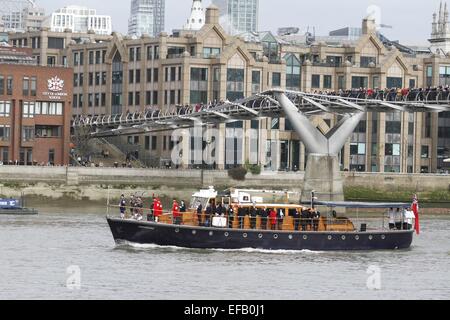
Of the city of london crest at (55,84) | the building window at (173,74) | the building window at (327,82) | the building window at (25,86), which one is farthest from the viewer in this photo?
the building window at (327,82)

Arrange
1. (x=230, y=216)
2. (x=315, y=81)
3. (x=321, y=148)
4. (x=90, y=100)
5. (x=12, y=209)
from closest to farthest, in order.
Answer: (x=230, y=216) → (x=12, y=209) → (x=321, y=148) → (x=315, y=81) → (x=90, y=100)

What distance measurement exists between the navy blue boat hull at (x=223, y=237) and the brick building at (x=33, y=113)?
187ft

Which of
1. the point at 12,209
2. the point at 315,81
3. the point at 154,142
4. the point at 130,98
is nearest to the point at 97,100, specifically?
the point at 130,98

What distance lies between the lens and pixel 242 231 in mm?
72938

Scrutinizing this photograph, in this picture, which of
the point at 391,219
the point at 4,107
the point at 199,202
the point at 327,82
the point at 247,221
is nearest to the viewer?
the point at 247,221

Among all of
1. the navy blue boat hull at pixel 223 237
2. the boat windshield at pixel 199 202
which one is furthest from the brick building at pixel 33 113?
the navy blue boat hull at pixel 223 237

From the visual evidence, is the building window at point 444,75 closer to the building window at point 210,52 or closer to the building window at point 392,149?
the building window at point 392,149

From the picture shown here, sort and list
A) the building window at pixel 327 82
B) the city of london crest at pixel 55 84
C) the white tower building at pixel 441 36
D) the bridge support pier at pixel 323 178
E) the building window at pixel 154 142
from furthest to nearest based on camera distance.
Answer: the white tower building at pixel 441 36 < the building window at pixel 327 82 < the building window at pixel 154 142 < the city of london crest at pixel 55 84 < the bridge support pier at pixel 323 178

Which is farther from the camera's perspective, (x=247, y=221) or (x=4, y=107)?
(x=4, y=107)

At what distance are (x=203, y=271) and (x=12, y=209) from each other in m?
42.4

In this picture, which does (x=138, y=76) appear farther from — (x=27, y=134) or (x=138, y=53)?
(x=27, y=134)

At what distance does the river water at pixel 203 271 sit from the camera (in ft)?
186

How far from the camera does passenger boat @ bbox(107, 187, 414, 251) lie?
7300 cm

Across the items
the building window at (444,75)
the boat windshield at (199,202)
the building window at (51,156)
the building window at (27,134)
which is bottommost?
the boat windshield at (199,202)
